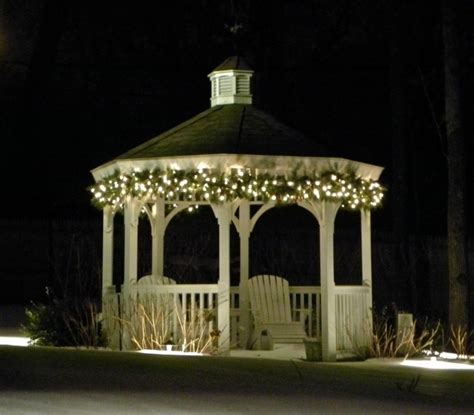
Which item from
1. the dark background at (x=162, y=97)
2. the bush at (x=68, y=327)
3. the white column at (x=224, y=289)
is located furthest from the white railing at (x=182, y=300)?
the dark background at (x=162, y=97)

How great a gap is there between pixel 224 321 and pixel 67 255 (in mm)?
12333

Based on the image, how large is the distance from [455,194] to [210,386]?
1034 centimetres

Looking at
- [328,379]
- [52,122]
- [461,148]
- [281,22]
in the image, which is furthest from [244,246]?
[52,122]

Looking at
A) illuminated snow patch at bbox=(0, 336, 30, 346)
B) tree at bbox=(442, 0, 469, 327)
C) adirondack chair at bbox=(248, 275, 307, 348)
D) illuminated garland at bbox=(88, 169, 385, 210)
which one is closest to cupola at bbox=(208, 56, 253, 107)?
illuminated garland at bbox=(88, 169, 385, 210)

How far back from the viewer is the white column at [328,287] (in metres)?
15.6

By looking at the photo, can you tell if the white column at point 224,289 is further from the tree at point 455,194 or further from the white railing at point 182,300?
the tree at point 455,194

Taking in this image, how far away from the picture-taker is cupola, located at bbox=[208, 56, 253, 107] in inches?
698

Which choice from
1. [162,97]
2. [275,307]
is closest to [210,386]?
[275,307]

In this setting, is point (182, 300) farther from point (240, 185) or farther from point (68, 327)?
point (68, 327)

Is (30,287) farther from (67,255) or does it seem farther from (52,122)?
(52,122)

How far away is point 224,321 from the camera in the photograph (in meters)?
15.4

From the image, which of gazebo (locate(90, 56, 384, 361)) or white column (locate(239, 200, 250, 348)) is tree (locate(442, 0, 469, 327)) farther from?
white column (locate(239, 200, 250, 348))

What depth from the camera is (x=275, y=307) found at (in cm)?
1830

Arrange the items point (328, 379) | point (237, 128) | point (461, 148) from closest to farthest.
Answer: point (328, 379) < point (237, 128) < point (461, 148)
